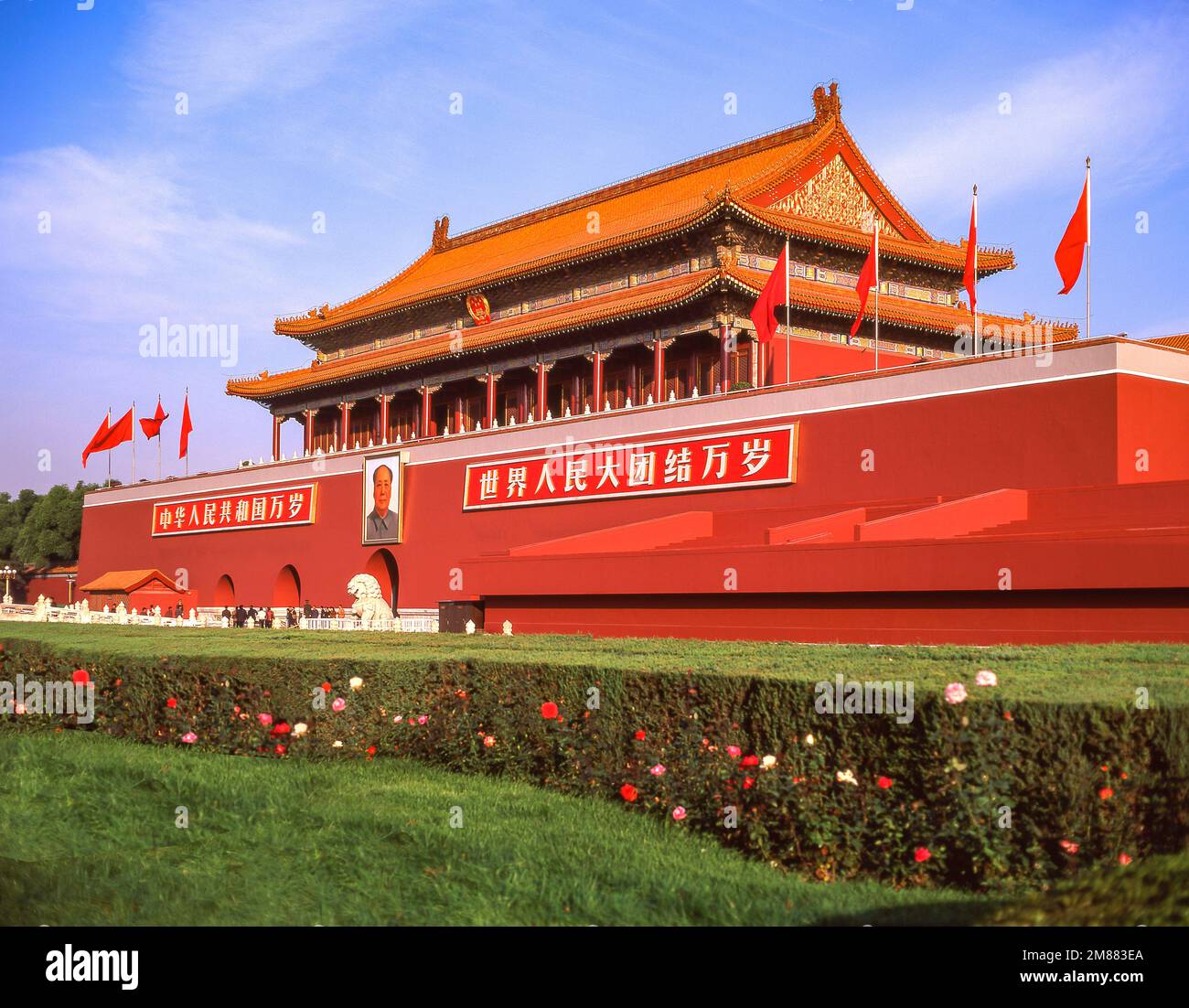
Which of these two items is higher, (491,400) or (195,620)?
(491,400)

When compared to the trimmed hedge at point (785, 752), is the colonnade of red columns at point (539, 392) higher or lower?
higher

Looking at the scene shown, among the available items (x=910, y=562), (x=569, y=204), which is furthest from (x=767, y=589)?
(x=569, y=204)

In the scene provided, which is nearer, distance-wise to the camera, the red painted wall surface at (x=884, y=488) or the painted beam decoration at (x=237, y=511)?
the red painted wall surface at (x=884, y=488)

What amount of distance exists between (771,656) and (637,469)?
1477cm

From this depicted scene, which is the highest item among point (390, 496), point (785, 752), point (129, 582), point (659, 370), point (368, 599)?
point (659, 370)

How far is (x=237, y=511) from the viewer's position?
34.8 metres

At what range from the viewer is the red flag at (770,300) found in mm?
20734

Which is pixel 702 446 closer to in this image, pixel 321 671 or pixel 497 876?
pixel 321 671

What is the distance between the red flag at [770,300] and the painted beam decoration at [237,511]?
Result: 14780mm

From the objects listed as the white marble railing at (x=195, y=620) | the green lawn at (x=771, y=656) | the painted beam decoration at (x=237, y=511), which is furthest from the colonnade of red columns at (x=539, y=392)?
the green lawn at (x=771, y=656)

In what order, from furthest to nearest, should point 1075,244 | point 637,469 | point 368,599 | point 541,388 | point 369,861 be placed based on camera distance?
point 541,388 < point 368,599 < point 637,469 < point 1075,244 < point 369,861

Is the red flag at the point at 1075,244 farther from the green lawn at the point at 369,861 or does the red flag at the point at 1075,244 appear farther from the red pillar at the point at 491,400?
the red pillar at the point at 491,400

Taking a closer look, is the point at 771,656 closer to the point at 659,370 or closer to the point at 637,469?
the point at 637,469

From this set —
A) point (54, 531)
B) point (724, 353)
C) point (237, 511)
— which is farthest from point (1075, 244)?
point (54, 531)
